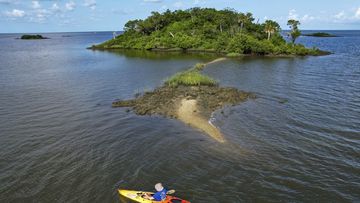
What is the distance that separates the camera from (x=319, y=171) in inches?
848

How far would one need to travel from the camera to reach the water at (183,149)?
64.3 ft

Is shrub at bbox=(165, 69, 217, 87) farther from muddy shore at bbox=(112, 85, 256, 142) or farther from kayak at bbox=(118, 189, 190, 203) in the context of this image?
kayak at bbox=(118, 189, 190, 203)

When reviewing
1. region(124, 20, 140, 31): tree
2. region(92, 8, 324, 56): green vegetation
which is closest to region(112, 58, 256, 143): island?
region(92, 8, 324, 56): green vegetation

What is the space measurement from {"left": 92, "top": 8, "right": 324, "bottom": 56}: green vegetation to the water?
4489cm

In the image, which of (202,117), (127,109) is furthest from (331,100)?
(127,109)

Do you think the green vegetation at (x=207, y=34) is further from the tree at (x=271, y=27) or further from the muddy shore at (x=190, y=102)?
the muddy shore at (x=190, y=102)

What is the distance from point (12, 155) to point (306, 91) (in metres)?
37.7

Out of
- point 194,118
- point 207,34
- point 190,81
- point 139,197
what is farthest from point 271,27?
point 139,197

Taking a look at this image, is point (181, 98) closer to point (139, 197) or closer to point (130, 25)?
point (139, 197)

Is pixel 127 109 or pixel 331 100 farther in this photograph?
pixel 331 100

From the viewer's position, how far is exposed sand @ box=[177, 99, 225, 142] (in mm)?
28391

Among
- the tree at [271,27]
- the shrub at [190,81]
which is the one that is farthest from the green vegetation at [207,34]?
the shrub at [190,81]

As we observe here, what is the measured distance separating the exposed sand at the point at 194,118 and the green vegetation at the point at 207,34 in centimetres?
5326

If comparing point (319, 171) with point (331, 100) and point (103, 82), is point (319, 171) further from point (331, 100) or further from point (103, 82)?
point (103, 82)
